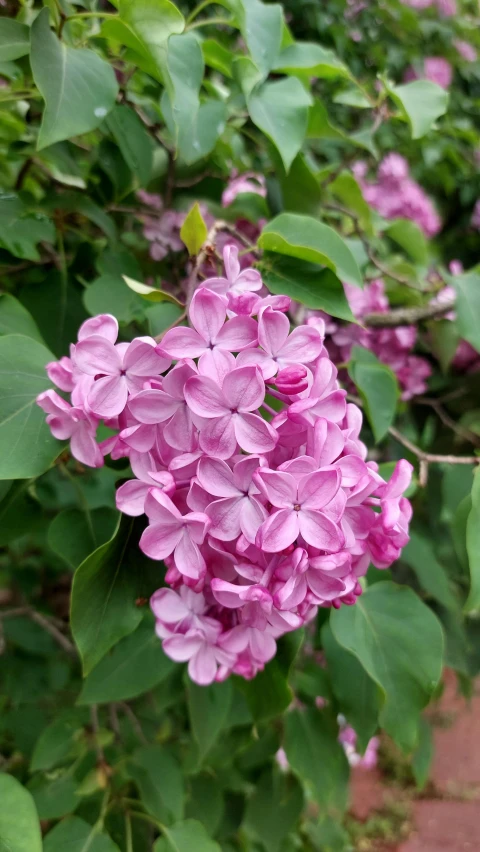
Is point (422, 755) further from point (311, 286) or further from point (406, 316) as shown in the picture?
point (311, 286)

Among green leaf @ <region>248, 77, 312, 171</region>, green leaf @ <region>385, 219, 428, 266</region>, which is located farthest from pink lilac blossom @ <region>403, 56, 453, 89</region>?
green leaf @ <region>248, 77, 312, 171</region>

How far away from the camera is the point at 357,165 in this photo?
1.49m

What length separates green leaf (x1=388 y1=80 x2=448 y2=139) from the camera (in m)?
0.64

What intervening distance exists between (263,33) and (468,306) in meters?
0.34

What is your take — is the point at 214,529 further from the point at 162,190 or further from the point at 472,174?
the point at 472,174

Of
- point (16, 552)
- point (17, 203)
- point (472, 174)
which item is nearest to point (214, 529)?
point (17, 203)

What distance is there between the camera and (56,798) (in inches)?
26.1

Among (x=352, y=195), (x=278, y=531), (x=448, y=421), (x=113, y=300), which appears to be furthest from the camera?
(x=448, y=421)

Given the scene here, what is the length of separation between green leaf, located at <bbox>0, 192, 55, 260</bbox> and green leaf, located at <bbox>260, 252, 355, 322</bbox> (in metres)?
0.22

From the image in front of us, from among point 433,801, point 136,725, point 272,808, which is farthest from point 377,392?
point 433,801

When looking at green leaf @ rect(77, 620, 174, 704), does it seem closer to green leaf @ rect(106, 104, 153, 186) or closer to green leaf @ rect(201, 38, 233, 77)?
green leaf @ rect(106, 104, 153, 186)

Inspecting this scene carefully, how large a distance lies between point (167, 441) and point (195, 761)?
57cm

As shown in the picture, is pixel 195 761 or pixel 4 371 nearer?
pixel 4 371

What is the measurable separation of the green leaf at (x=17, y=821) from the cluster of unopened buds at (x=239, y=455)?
8.0 inches
